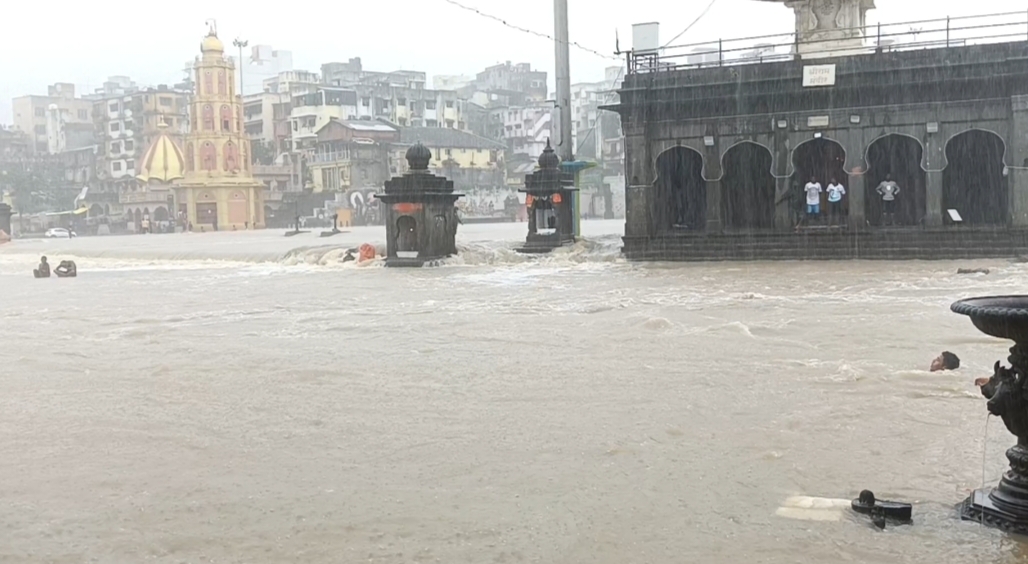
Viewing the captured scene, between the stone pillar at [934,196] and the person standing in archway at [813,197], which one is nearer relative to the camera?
the stone pillar at [934,196]

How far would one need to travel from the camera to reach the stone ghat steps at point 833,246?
2131cm

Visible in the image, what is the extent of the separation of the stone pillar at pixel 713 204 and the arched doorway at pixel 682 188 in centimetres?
146

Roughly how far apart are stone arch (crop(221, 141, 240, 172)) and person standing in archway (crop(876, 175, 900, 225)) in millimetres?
53337

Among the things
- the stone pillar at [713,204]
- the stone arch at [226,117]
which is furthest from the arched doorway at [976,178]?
the stone arch at [226,117]

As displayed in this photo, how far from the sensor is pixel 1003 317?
4.00m

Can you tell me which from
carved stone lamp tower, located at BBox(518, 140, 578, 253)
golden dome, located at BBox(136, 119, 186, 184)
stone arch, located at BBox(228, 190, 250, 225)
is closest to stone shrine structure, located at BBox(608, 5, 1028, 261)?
carved stone lamp tower, located at BBox(518, 140, 578, 253)

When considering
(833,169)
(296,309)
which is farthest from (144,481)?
(833,169)

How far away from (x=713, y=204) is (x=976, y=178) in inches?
254

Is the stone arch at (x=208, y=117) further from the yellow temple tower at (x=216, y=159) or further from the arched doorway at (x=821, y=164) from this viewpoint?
the arched doorway at (x=821, y=164)

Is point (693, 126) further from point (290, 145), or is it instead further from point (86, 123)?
point (86, 123)

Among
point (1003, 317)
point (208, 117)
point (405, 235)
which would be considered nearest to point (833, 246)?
point (405, 235)

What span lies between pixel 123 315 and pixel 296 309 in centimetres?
245

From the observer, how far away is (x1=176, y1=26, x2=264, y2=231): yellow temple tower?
69.0 m

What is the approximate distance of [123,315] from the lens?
14.5 meters
